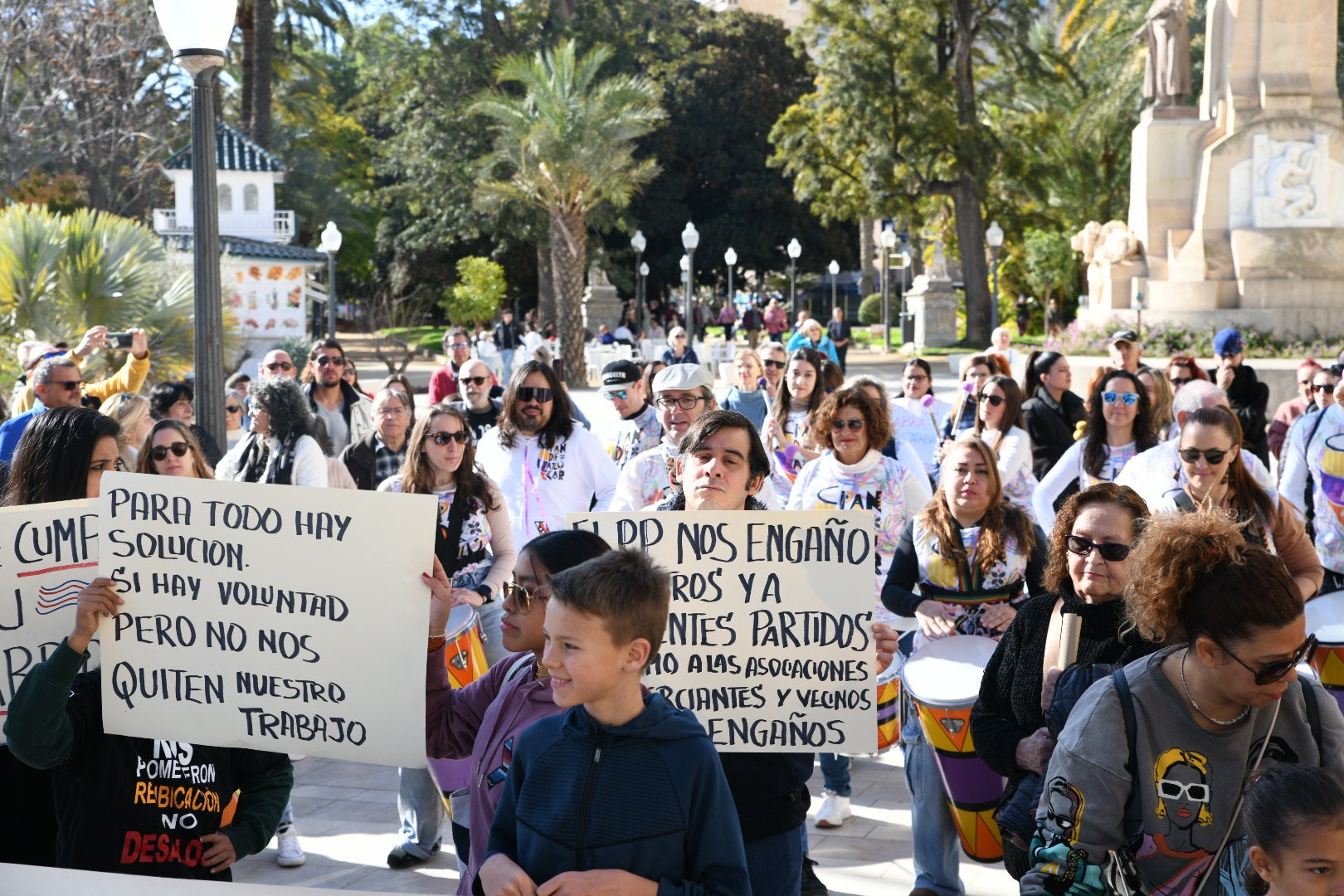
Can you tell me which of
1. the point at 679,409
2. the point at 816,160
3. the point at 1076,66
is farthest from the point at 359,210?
the point at 679,409

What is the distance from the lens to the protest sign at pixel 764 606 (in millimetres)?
4012

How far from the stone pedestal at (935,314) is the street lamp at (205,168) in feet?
124

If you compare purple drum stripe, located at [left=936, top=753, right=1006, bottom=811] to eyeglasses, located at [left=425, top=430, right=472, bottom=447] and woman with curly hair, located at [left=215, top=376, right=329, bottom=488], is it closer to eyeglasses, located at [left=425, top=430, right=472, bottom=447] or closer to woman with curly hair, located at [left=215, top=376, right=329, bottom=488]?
eyeglasses, located at [left=425, top=430, right=472, bottom=447]

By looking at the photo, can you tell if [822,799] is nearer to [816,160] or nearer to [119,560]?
[119,560]

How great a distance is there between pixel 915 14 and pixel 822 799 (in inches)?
1538

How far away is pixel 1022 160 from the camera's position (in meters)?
42.7

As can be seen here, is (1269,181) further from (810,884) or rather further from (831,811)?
(810,884)

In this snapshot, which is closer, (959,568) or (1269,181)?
(959,568)

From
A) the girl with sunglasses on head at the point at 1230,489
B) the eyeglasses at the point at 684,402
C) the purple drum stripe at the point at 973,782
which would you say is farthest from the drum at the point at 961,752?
the eyeglasses at the point at 684,402

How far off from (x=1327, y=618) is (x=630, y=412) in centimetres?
437

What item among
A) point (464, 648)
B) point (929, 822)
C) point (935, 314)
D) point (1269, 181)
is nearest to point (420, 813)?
point (464, 648)

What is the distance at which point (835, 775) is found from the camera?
623 centimetres

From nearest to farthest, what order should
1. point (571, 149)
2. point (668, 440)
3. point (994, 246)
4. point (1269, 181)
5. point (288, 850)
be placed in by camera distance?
point (288, 850), point (668, 440), point (1269, 181), point (571, 149), point (994, 246)

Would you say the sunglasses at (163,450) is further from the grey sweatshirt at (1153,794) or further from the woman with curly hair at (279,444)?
the grey sweatshirt at (1153,794)
